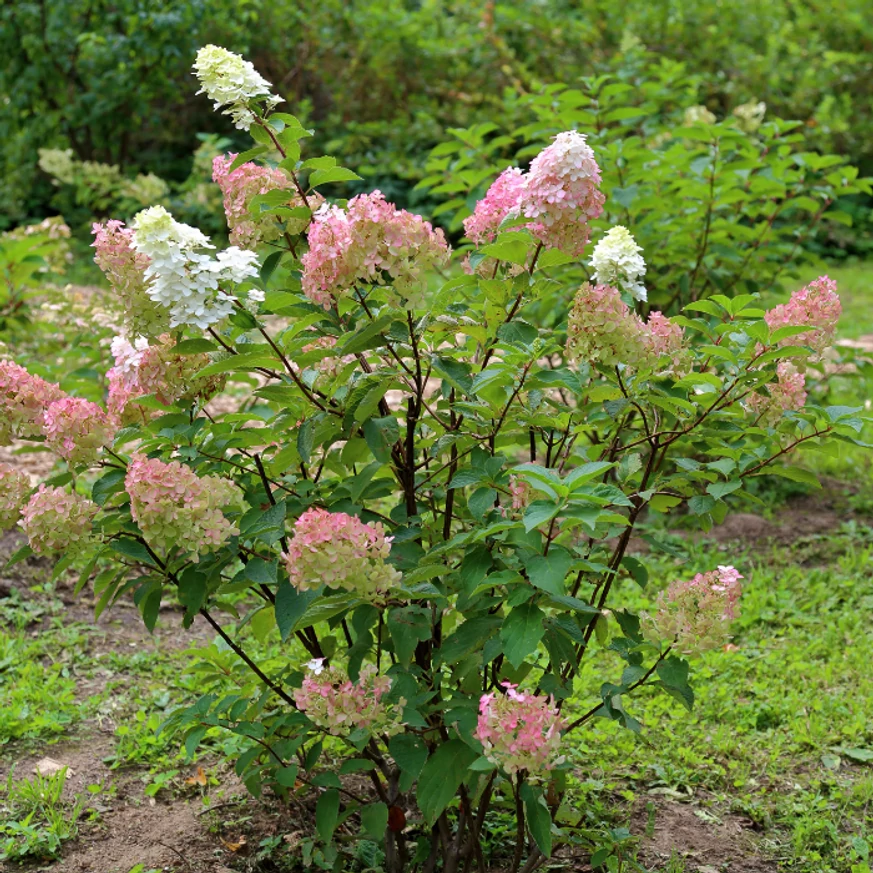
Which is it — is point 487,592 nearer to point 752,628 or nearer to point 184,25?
point 752,628

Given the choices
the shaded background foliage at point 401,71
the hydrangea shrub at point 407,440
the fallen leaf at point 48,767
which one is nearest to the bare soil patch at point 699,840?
the hydrangea shrub at point 407,440

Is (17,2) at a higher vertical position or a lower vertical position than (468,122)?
higher

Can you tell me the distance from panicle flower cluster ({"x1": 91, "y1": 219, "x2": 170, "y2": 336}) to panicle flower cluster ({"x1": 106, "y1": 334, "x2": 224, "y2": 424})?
2.7 inches

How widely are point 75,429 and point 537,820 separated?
3.41ft

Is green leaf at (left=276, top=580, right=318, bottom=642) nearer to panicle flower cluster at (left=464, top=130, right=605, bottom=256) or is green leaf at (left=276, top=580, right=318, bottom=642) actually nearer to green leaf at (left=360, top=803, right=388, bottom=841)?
green leaf at (left=360, top=803, right=388, bottom=841)

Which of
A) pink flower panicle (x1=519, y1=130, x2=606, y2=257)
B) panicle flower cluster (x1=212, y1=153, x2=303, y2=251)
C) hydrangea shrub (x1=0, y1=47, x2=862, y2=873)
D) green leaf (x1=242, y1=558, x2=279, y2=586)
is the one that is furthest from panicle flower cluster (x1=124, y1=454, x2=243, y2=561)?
pink flower panicle (x1=519, y1=130, x2=606, y2=257)

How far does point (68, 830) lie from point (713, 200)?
9.03ft

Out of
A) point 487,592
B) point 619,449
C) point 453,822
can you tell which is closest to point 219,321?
point 487,592

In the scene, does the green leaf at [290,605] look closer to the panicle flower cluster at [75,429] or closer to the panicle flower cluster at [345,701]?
the panicle flower cluster at [345,701]

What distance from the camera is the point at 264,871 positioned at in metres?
2.37

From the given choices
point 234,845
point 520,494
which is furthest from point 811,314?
point 234,845

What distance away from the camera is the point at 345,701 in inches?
70.2

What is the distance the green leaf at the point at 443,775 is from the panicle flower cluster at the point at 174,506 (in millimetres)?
526

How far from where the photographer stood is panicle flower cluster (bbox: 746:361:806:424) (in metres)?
2.07
